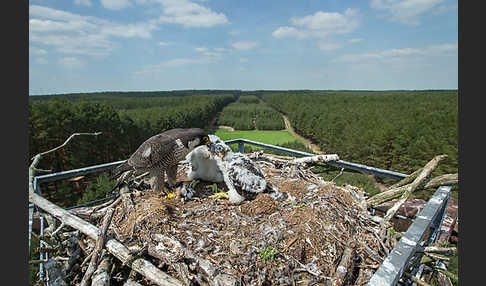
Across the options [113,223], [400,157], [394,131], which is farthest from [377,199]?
[394,131]

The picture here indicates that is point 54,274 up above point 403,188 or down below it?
below

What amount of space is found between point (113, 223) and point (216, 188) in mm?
Result: 1528

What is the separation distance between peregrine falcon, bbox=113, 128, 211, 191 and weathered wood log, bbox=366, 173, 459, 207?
240 cm

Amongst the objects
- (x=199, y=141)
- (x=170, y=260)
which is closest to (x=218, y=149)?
(x=199, y=141)

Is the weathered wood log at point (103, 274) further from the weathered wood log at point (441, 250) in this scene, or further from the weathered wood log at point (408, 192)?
the weathered wood log at point (408, 192)

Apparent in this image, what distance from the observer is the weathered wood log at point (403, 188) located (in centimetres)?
248

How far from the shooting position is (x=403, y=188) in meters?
2.78

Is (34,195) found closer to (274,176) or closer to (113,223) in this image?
(113,223)

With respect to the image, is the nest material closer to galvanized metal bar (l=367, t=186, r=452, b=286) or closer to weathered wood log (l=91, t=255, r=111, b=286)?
weathered wood log (l=91, t=255, r=111, b=286)

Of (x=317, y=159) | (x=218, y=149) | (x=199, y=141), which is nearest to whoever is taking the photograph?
(x=199, y=141)

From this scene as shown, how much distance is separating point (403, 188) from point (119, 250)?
293cm

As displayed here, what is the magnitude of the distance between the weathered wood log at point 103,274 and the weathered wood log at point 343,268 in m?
1.60

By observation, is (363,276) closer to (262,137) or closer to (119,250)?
(119,250)

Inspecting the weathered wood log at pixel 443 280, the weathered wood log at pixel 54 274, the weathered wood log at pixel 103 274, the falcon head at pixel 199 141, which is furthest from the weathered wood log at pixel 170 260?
the weathered wood log at pixel 443 280
